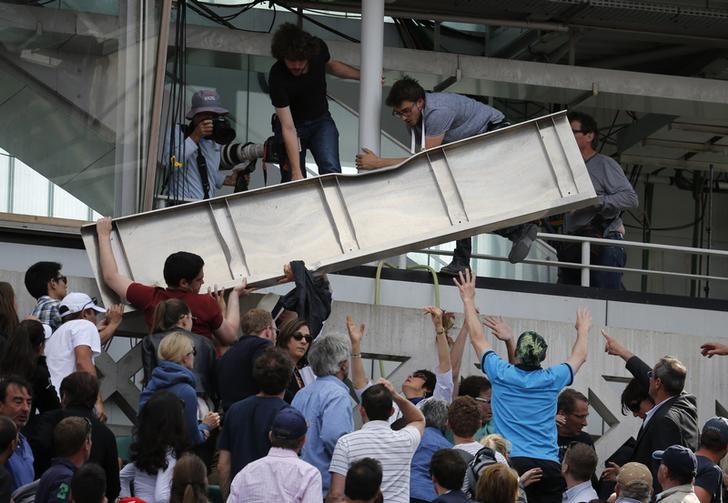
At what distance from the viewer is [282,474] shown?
30.7 feet

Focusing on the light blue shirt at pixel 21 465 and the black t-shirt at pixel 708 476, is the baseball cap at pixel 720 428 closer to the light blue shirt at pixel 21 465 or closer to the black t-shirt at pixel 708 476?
the black t-shirt at pixel 708 476

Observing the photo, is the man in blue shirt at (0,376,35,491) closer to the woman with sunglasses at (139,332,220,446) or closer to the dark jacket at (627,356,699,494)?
the woman with sunglasses at (139,332,220,446)

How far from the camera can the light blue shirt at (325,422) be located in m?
10.6

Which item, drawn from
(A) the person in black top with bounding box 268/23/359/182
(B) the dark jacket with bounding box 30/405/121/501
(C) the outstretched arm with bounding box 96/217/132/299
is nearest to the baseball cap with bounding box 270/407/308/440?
(B) the dark jacket with bounding box 30/405/121/501

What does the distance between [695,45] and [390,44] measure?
421 centimetres

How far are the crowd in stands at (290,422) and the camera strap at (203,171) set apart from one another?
2.29m

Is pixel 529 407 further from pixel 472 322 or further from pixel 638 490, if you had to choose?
pixel 638 490

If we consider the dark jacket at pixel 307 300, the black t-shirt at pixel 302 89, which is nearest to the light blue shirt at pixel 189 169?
the black t-shirt at pixel 302 89

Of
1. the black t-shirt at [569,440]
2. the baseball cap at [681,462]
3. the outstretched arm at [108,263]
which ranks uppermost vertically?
the outstretched arm at [108,263]

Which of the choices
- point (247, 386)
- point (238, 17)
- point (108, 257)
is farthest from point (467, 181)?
point (238, 17)

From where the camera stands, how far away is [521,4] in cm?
2067

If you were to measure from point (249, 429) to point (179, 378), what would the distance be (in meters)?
0.63

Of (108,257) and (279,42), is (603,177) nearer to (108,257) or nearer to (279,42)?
(279,42)

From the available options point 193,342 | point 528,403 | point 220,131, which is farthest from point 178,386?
point 220,131
